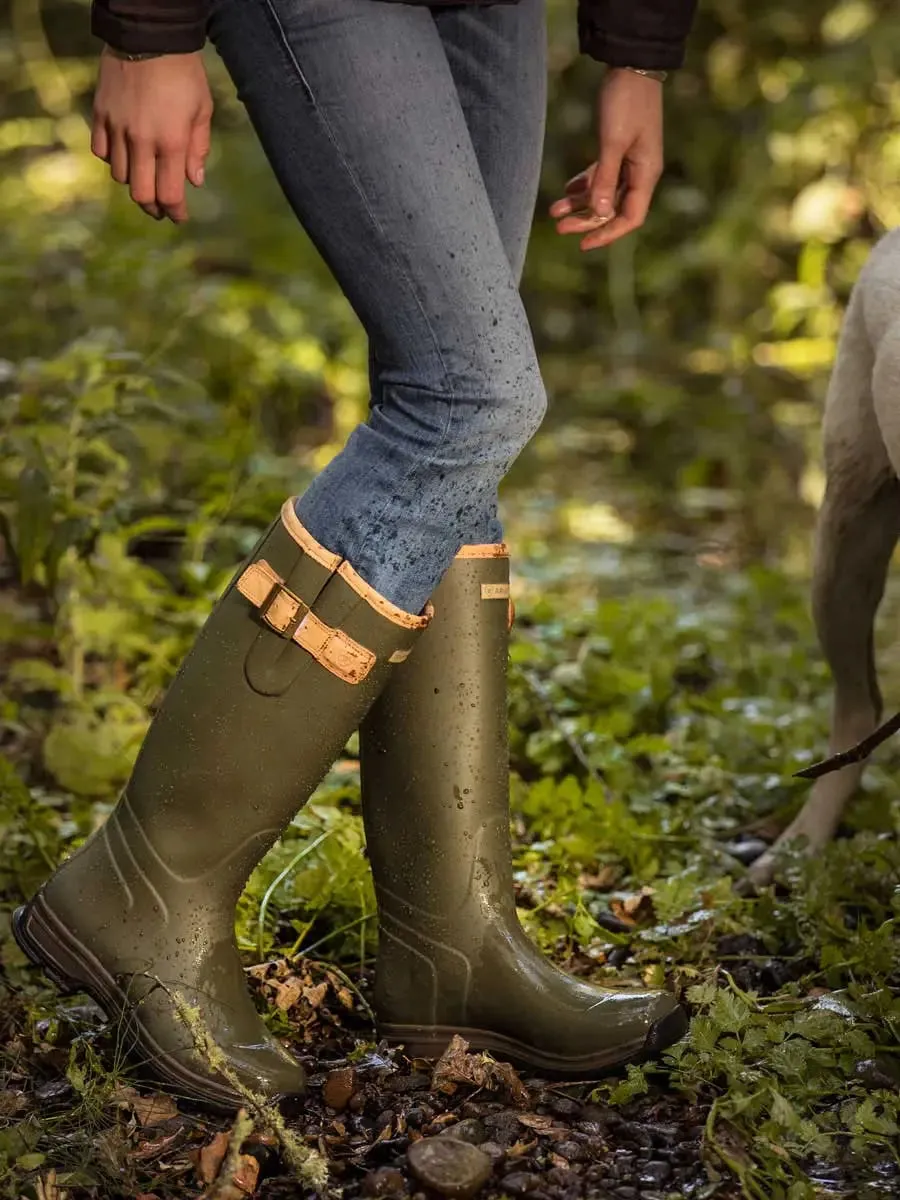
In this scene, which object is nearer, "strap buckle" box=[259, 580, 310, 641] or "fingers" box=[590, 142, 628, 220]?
"strap buckle" box=[259, 580, 310, 641]

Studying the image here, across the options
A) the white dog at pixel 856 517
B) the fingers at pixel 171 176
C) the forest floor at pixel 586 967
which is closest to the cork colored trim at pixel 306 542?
the fingers at pixel 171 176

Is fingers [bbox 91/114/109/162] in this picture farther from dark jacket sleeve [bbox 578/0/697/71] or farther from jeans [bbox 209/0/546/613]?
dark jacket sleeve [bbox 578/0/697/71]

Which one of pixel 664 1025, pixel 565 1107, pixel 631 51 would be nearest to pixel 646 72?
pixel 631 51

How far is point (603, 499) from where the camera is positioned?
571cm

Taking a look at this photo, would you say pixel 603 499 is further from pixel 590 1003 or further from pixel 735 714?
pixel 590 1003

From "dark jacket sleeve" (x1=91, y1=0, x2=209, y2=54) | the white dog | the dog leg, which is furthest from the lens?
the dog leg

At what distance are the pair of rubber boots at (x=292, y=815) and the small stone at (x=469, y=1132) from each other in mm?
Answer: 211

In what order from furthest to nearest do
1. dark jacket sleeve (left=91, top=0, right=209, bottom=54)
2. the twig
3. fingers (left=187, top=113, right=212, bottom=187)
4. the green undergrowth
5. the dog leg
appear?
the dog leg
the twig
the green undergrowth
fingers (left=187, top=113, right=212, bottom=187)
dark jacket sleeve (left=91, top=0, right=209, bottom=54)

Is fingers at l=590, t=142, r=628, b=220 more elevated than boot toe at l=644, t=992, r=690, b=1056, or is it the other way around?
fingers at l=590, t=142, r=628, b=220

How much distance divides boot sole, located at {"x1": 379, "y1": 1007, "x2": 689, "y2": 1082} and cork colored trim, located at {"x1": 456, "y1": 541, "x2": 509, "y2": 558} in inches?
26.4

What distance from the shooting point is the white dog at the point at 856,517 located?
7.81 ft

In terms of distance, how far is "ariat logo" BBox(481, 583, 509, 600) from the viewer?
6.73 ft

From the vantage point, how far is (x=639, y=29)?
6.57 feet

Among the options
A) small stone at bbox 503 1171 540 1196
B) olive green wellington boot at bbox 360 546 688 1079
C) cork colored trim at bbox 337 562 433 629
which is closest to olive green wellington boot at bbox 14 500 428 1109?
cork colored trim at bbox 337 562 433 629
